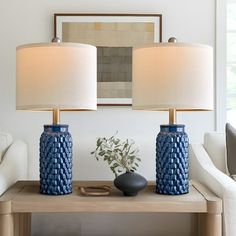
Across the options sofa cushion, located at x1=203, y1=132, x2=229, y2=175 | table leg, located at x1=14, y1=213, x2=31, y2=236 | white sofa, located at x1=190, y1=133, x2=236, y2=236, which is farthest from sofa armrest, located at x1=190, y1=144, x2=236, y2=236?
table leg, located at x1=14, y1=213, x2=31, y2=236

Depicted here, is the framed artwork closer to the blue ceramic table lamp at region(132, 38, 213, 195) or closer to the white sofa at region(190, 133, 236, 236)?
the white sofa at region(190, 133, 236, 236)

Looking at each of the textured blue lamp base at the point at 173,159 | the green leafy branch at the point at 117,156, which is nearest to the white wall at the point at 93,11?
the green leafy branch at the point at 117,156

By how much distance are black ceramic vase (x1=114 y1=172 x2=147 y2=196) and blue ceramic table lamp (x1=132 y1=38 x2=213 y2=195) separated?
0.12m

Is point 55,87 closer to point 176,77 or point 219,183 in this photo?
point 176,77

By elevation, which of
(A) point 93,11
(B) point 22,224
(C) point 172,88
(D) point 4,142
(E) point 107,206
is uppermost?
(A) point 93,11

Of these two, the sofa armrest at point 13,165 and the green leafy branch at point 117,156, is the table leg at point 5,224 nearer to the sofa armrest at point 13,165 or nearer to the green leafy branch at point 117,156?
the sofa armrest at point 13,165

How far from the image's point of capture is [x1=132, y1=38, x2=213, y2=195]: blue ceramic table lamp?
84.5 inches

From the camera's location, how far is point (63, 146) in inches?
87.7

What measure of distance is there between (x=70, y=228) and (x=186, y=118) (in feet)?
4.01

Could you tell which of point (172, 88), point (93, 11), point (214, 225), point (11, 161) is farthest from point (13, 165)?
point (93, 11)

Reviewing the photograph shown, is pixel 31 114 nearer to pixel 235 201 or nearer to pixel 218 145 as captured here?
pixel 218 145

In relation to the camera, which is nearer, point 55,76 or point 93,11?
point 55,76

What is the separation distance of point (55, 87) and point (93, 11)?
1.40m

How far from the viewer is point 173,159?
7.29ft
